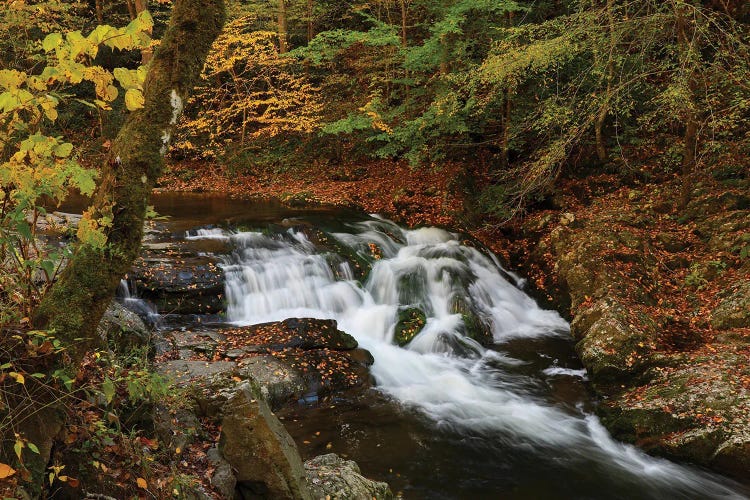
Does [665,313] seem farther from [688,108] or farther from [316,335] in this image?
[316,335]

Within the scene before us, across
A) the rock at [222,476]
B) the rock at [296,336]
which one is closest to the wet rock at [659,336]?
the rock at [296,336]

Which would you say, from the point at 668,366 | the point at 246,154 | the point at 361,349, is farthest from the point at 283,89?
the point at 668,366

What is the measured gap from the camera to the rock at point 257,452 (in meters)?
3.69

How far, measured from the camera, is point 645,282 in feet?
30.6

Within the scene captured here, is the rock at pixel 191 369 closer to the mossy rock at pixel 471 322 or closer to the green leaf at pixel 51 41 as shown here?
the green leaf at pixel 51 41

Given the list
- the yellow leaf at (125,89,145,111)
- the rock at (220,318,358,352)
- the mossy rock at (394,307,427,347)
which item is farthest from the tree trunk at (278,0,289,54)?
the yellow leaf at (125,89,145,111)

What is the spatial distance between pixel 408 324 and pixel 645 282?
15.2 ft

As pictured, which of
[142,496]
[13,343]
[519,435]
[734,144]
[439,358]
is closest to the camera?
[13,343]

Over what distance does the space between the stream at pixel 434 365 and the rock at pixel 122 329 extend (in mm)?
2114

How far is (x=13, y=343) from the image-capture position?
2.44 meters

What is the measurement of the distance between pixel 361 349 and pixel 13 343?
6023mm

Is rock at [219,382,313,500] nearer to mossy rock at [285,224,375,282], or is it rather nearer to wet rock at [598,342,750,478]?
wet rock at [598,342,750,478]

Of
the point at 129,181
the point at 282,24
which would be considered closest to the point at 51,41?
the point at 129,181

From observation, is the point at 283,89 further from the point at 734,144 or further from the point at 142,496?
the point at 142,496
